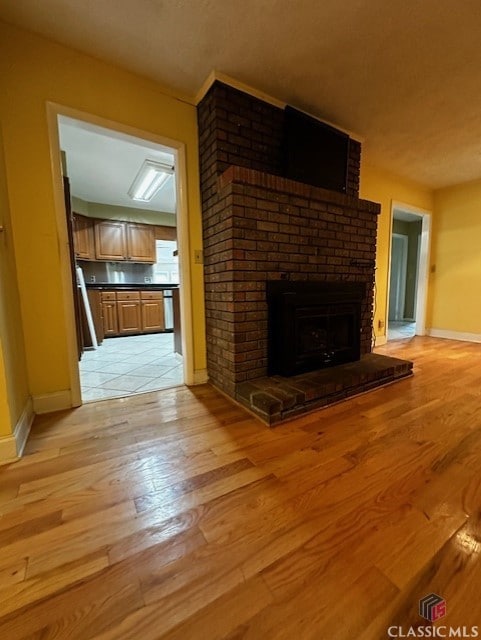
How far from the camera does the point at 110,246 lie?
5117 millimetres

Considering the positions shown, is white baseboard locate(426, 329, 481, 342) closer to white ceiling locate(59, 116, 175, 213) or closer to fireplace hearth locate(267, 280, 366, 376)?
fireplace hearth locate(267, 280, 366, 376)

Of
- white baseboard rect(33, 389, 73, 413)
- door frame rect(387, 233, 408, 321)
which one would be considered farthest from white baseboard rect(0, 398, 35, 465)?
door frame rect(387, 233, 408, 321)

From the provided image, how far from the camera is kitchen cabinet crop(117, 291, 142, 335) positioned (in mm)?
4875

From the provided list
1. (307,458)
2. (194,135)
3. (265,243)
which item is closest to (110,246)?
(194,135)

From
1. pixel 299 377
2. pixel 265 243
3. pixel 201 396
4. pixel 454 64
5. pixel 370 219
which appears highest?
pixel 454 64

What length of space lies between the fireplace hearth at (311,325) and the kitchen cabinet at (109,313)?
3616mm

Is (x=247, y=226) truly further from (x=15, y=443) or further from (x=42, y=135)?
(x=15, y=443)

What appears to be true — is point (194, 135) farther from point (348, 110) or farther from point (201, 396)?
A: point (201, 396)

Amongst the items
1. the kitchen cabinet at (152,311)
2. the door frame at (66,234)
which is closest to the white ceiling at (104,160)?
the door frame at (66,234)

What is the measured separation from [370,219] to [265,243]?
1.40 metres

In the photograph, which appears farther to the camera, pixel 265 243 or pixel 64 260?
pixel 265 243

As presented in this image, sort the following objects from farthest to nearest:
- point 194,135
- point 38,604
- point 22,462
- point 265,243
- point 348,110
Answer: point 348,110, point 194,135, point 265,243, point 22,462, point 38,604

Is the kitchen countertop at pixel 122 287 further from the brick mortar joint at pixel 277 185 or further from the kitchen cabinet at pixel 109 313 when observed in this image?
the brick mortar joint at pixel 277 185

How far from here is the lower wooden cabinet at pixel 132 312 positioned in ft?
15.6
